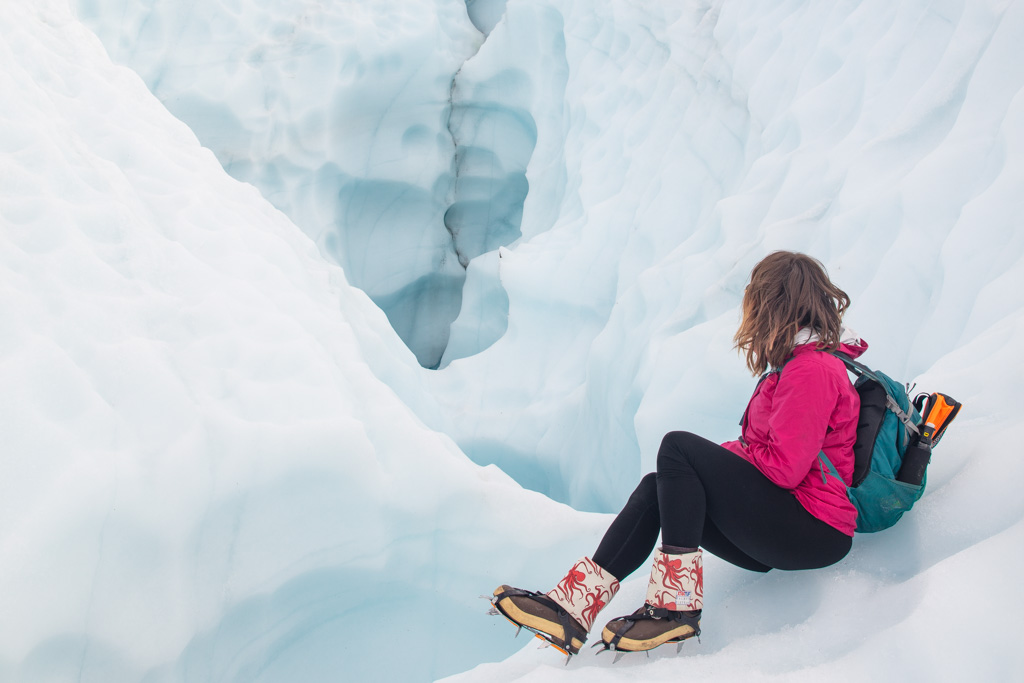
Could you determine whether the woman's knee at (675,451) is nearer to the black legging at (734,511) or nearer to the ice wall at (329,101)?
the black legging at (734,511)

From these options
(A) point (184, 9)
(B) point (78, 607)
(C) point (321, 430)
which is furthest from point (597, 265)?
(A) point (184, 9)

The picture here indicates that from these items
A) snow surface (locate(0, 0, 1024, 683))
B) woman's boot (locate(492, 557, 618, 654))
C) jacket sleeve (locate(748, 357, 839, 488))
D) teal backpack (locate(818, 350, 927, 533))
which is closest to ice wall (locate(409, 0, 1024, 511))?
snow surface (locate(0, 0, 1024, 683))

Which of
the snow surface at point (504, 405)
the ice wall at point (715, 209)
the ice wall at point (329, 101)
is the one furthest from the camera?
the ice wall at point (329, 101)

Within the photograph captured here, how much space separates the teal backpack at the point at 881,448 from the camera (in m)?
1.16

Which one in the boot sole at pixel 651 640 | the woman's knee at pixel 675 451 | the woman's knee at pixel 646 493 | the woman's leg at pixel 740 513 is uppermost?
the woman's knee at pixel 675 451

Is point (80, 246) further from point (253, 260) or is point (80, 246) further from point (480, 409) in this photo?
point (480, 409)

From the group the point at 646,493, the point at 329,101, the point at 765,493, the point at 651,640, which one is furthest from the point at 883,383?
the point at 329,101

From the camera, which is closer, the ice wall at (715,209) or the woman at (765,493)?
the woman at (765,493)

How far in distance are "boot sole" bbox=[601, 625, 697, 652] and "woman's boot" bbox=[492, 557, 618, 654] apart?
0.22 ft

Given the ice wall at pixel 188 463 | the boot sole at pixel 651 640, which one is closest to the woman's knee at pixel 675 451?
the boot sole at pixel 651 640

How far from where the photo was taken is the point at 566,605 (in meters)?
1.21

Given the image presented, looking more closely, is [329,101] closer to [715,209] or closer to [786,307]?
[715,209]

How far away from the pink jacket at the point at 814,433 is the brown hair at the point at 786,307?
0.03 m

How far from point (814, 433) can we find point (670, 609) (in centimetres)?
37
